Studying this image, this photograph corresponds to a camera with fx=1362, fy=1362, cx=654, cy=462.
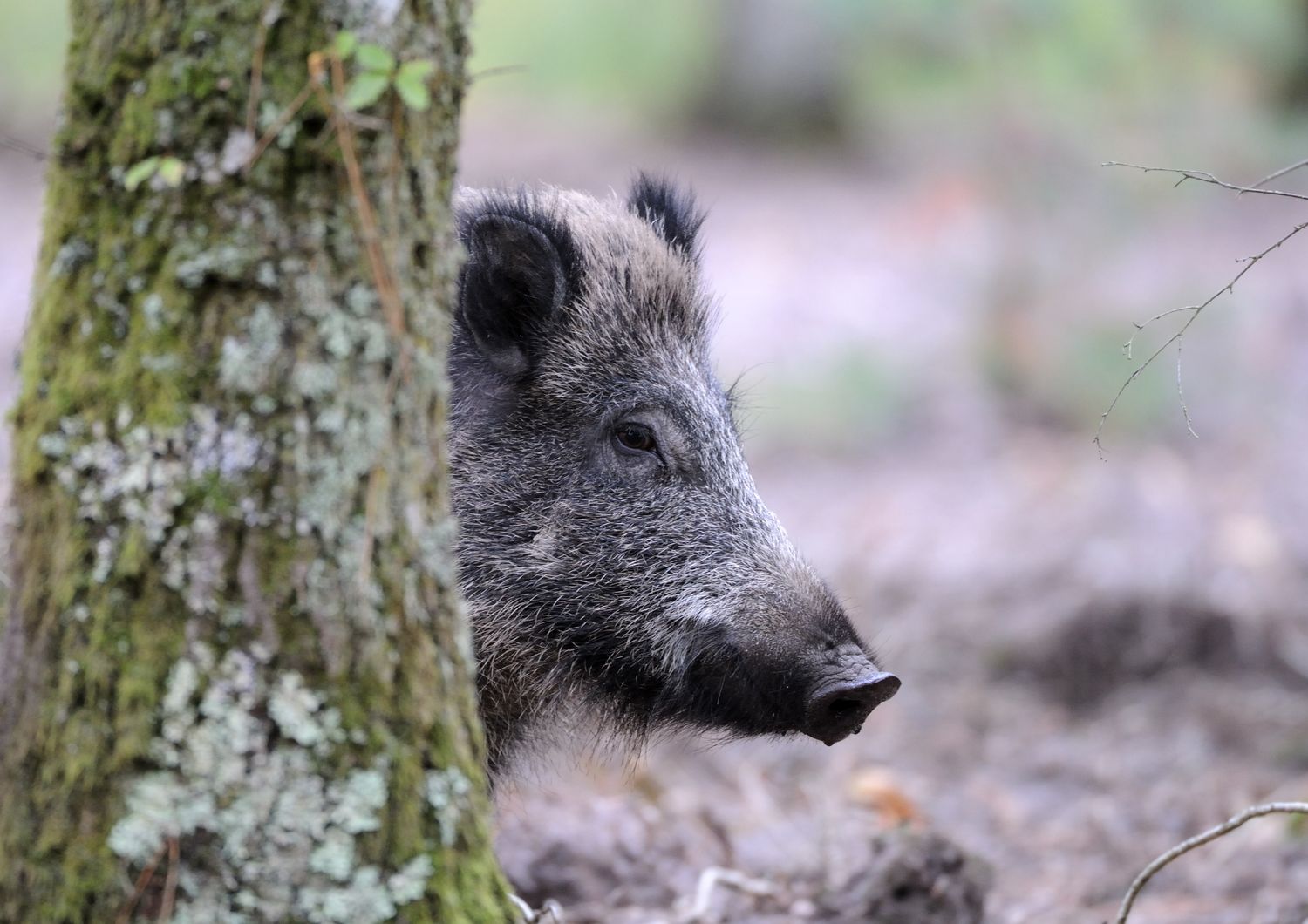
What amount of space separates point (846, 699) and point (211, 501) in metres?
1.98

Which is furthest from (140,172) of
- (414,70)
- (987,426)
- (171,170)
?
Result: (987,426)

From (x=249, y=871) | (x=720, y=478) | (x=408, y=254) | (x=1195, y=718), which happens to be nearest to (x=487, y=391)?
(x=720, y=478)

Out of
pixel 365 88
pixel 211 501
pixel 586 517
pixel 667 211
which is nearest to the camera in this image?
pixel 365 88

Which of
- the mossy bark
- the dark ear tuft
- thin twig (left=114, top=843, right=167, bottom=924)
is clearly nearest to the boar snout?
the mossy bark

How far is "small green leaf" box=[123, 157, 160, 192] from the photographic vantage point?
2.05 meters

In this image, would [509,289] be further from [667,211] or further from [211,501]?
[211,501]

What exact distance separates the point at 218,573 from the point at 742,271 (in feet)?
43.0

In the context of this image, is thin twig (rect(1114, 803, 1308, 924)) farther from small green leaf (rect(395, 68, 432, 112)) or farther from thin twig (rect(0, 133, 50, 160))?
thin twig (rect(0, 133, 50, 160))

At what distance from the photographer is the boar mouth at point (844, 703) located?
3.55 metres

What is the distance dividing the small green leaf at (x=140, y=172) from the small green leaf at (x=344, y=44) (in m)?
0.32

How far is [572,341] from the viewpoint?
418cm

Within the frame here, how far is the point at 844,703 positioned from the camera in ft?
11.9

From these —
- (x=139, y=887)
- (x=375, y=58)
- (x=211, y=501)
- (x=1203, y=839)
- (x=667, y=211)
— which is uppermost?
(x=667, y=211)

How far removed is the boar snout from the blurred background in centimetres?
66
